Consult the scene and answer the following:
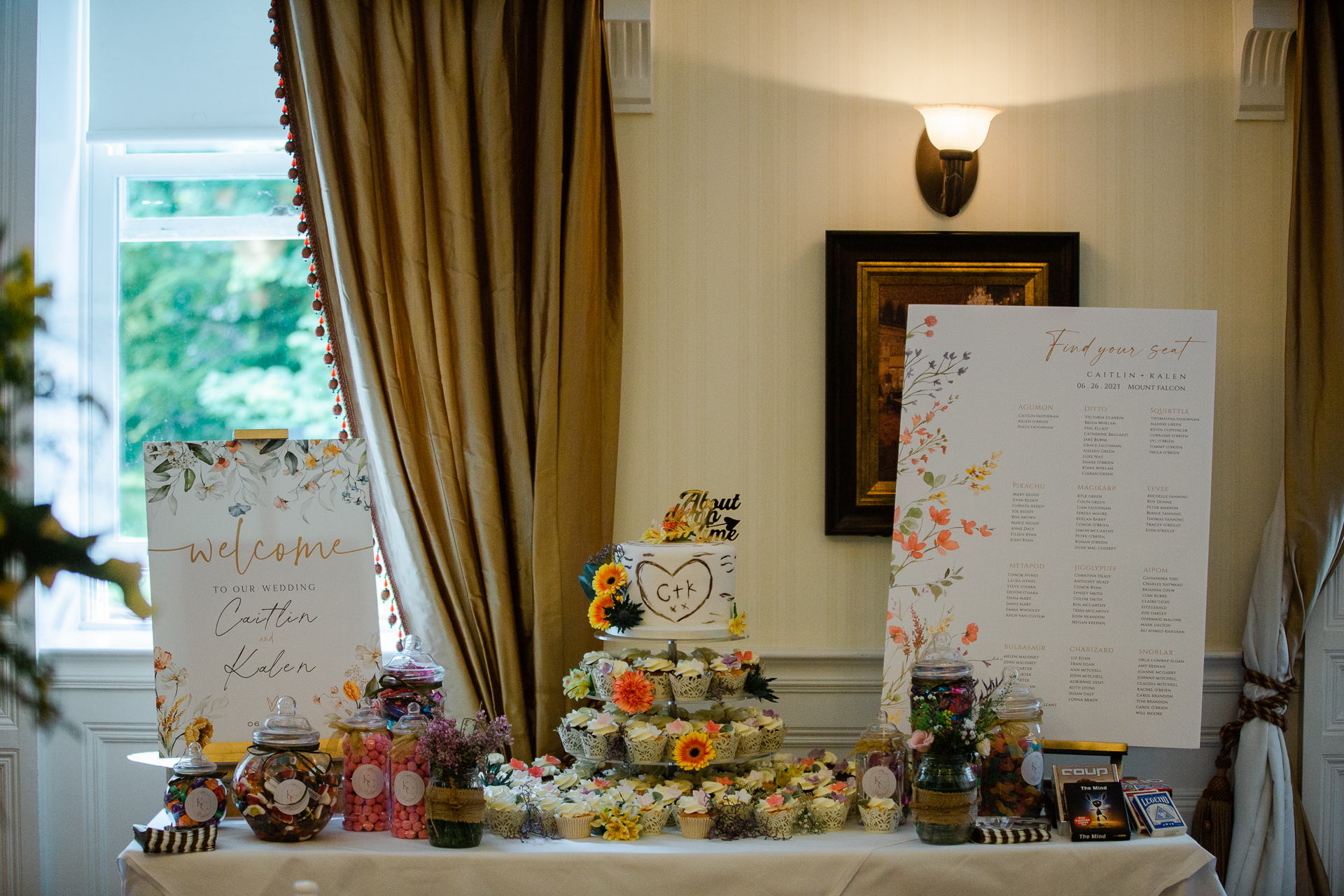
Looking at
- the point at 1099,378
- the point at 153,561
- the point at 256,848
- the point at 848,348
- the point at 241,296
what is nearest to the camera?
the point at 256,848

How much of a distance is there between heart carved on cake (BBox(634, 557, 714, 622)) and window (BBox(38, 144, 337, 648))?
1363mm

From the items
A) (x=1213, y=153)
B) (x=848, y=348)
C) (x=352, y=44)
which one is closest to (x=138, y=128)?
(x=352, y=44)

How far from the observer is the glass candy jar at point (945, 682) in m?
2.30

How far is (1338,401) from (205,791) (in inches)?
120

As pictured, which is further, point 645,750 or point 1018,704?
point 1018,704

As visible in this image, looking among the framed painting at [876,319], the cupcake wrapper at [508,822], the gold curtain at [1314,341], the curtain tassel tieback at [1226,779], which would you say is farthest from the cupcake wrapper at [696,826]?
the gold curtain at [1314,341]

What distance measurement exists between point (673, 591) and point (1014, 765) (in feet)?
2.91

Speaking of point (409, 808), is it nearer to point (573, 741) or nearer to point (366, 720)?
point (366, 720)

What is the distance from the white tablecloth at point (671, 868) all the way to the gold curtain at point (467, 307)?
586 millimetres

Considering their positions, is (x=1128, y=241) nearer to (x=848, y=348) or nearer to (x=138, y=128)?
(x=848, y=348)

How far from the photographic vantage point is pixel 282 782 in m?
2.16

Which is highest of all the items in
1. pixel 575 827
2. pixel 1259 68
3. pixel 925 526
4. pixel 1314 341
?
pixel 1259 68

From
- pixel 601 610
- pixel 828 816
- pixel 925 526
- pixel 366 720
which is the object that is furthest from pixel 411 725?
pixel 925 526

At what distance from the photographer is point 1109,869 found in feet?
7.32
